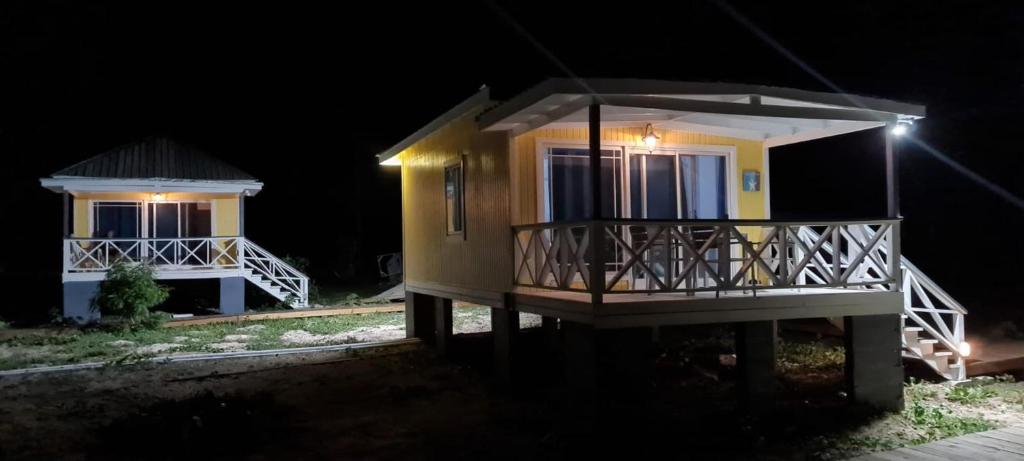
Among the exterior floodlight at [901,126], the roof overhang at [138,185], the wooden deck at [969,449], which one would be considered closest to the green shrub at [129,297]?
the roof overhang at [138,185]

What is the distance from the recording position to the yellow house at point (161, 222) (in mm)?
19969

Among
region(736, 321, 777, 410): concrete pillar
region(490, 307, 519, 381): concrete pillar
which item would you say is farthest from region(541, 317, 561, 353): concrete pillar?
region(736, 321, 777, 410): concrete pillar

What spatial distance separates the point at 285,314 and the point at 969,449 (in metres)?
16.3

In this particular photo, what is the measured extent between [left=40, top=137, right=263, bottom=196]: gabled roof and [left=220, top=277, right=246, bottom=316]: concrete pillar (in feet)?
8.81

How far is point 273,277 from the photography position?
22219mm

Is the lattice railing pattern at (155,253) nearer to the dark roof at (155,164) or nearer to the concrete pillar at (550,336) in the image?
the dark roof at (155,164)

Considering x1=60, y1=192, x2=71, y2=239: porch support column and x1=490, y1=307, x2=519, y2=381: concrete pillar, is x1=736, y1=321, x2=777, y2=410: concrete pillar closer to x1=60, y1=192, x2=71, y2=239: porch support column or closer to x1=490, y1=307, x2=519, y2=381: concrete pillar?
x1=490, y1=307, x2=519, y2=381: concrete pillar

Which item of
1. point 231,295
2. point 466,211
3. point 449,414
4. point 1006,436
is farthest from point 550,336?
point 231,295

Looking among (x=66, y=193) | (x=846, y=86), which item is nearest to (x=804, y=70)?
(x=846, y=86)

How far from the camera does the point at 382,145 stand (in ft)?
149

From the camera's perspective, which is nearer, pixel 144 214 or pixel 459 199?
pixel 459 199

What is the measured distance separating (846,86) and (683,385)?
18355 millimetres

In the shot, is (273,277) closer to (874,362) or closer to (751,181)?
(751,181)

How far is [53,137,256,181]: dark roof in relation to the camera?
2070 centimetres
